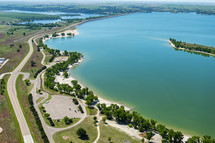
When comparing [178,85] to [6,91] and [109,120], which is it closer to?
[109,120]

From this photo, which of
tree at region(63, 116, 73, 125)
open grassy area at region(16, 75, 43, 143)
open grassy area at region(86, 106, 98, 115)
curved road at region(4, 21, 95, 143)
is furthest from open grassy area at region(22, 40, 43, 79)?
tree at region(63, 116, 73, 125)

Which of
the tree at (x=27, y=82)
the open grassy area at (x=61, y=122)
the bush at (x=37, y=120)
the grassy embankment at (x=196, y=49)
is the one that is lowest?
the open grassy area at (x=61, y=122)

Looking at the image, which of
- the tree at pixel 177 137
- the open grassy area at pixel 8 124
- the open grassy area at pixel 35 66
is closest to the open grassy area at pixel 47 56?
the open grassy area at pixel 35 66

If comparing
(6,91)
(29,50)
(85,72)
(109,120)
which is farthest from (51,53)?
(109,120)

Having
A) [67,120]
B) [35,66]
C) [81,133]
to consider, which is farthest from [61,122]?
[35,66]

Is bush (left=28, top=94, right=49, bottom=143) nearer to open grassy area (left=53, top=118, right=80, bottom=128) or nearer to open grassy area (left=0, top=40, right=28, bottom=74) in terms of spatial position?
open grassy area (left=53, top=118, right=80, bottom=128)

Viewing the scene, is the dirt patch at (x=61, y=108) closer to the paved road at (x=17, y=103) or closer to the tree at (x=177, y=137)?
the paved road at (x=17, y=103)
